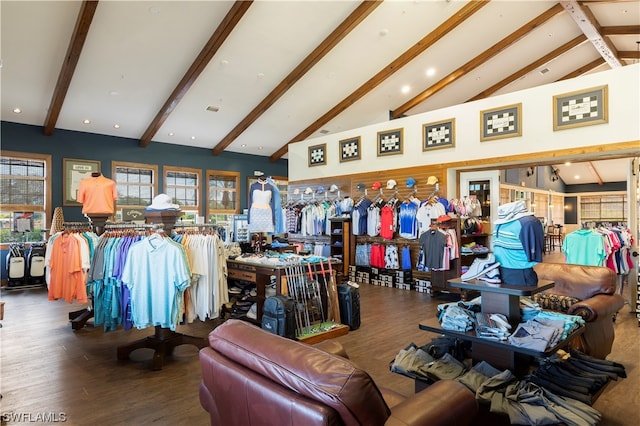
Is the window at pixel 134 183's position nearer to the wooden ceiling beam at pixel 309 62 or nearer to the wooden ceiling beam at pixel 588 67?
the wooden ceiling beam at pixel 309 62

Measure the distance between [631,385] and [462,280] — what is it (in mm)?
1930

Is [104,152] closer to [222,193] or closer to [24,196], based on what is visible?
[24,196]

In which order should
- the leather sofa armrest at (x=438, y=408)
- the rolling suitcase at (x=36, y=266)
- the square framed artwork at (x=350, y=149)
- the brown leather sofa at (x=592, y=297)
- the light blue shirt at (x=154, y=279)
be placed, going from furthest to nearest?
the square framed artwork at (x=350, y=149) < the rolling suitcase at (x=36, y=266) < the brown leather sofa at (x=592, y=297) < the light blue shirt at (x=154, y=279) < the leather sofa armrest at (x=438, y=408)

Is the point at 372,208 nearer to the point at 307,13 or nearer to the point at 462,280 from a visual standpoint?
the point at 307,13

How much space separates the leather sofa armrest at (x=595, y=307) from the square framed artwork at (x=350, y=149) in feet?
19.4

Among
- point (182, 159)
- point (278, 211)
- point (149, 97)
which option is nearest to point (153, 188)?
point (182, 159)

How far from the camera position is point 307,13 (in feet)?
21.3

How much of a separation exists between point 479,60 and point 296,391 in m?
8.92

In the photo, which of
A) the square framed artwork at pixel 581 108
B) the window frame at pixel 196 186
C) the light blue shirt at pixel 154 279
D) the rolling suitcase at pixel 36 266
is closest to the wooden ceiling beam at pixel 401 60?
the square framed artwork at pixel 581 108

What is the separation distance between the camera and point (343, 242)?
8.61 m

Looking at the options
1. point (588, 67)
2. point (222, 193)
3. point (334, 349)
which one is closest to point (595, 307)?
point (334, 349)

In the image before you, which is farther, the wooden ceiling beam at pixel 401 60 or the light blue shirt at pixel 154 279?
the wooden ceiling beam at pixel 401 60

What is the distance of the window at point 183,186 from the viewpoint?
A: 11156 millimetres

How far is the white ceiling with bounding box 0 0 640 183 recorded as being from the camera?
612cm
